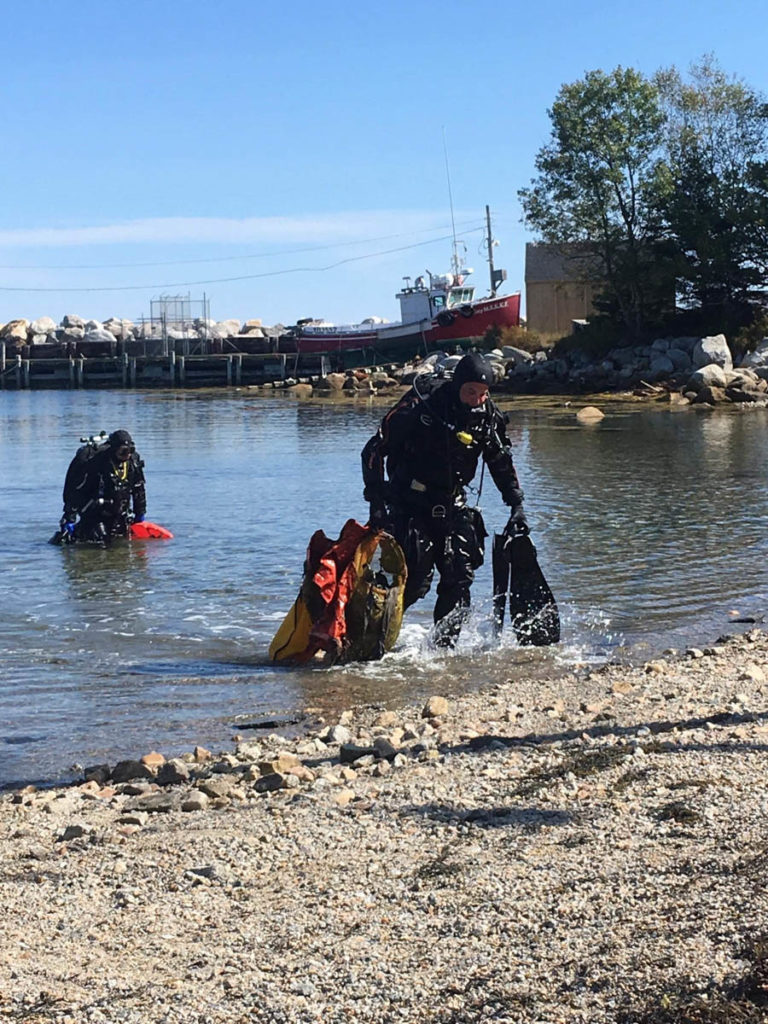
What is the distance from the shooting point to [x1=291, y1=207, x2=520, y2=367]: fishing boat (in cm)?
6350

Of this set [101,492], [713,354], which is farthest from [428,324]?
[101,492]

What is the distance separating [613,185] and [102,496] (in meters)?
39.9

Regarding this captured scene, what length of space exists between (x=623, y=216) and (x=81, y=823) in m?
48.0

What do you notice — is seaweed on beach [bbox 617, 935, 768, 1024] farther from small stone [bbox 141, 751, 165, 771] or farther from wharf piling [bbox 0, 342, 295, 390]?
wharf piling [bbox 0, 342, 295, 390]

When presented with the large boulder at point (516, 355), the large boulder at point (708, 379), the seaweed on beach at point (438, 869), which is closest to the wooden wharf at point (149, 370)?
the large boulder at point (516, 355)

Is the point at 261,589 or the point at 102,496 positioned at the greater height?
the point at 102,496

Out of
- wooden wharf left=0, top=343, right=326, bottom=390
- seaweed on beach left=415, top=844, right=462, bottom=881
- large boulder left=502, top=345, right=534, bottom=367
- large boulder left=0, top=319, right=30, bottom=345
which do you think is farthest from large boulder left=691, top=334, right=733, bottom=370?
large boulder left=0, top=319, right=30, bottom=345

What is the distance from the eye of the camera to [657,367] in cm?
4594

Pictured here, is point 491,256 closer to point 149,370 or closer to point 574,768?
point 149,370

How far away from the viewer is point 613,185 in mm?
50219

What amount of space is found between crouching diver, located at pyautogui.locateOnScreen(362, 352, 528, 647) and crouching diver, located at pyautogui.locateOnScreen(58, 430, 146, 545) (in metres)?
5.60

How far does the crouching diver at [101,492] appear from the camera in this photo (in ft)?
44.4

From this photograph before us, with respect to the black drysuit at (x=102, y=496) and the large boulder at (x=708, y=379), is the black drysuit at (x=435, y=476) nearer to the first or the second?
the black drysuit at (x=102, y=496)

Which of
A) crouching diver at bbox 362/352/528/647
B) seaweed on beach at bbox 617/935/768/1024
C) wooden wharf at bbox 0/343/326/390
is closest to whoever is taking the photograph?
seaweed on beach at bbox 617/935/768/1024
